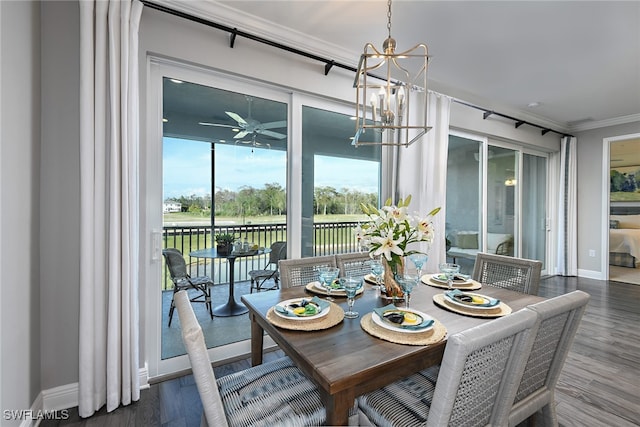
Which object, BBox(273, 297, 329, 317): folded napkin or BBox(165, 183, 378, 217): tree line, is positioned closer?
BBox(273, 297, 329, 317): folded napkin

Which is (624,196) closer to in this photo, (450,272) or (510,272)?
(510,272)

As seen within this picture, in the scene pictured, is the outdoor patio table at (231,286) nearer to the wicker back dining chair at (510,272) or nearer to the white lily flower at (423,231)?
the white lily flower at (423,231)

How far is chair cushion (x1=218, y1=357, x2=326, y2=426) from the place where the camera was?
1.19m

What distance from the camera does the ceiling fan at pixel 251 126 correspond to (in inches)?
102

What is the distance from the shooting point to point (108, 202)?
73.5 inches

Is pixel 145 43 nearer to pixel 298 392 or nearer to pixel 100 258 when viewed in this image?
pixel 100 258

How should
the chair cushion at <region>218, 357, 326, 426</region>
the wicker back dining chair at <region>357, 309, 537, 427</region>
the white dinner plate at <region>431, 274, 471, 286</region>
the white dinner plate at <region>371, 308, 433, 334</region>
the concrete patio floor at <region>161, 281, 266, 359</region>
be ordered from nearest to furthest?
1. the wicker back dining chair at <region>357, 309, 537, 427</region>
2. the chair cushion at <region>218, 357, 326, 426</region>
3. the white dinner plate at <region>371, 308, 433, 334</region>
4. the white dinner plate at <region>431, 274, 471, 286</region>
5. the concrete patio floor at <region>161, 281, 266, 359</region>

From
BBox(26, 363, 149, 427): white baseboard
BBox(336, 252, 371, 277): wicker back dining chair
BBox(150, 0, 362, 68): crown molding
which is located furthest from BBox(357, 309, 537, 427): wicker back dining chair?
BBox(150, 0, 362, 68): crown molding

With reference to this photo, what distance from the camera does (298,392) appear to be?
1331mm

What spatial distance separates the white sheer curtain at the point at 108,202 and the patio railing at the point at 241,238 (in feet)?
1.54

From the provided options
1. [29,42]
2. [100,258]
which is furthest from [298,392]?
[29,42]

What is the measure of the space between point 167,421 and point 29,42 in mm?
2349

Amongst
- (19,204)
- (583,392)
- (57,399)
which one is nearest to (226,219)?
(19,204)

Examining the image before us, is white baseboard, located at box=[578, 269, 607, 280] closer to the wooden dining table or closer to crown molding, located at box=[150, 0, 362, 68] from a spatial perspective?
the wooden dining table
